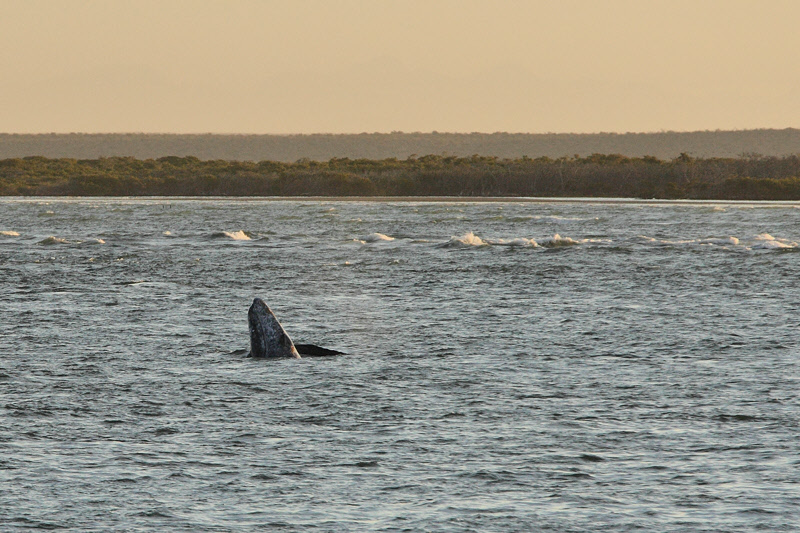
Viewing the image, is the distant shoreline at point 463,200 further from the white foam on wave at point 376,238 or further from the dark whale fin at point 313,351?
the dark whale fin at point 313,351

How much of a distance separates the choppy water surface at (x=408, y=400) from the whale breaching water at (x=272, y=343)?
1.18 feet

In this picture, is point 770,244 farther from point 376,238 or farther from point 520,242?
point 376,238

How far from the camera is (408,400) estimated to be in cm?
1364

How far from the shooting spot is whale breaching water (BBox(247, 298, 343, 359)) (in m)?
16.8

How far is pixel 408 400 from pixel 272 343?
3.76m

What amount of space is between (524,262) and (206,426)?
75.4ft

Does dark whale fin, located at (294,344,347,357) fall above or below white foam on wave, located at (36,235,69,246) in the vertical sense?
below

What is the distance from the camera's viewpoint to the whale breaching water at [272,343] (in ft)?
55.1

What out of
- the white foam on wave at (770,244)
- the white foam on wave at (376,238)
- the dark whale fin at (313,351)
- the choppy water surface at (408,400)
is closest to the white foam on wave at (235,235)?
the white foam on wave at (376,238)

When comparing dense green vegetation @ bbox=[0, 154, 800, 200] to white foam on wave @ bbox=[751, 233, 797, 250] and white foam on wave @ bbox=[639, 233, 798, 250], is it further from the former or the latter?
white foam on wave @ bbox=[751, 233, 797, 250]

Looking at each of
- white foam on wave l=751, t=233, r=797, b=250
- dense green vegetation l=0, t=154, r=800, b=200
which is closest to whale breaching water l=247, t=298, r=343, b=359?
white foam on wave l=751, t=233, r=797, b=250

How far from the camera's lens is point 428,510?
9.24 m

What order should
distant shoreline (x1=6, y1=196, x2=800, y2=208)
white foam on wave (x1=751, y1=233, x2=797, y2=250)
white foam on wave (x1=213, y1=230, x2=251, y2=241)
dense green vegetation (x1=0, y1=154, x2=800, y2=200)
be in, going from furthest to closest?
A: dense green vegetation (x1=0, y1=154, x2=800, y2=200), distant shoreline (x1=6, y1=196, x2=800, y2=208), white foam on wave (x1=213, y1=230, x2=251, y2=241), white foam on wave (x1=751, y1=233, x2=797, y2=250)

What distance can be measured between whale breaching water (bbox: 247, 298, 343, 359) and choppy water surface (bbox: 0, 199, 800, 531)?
360 millimetres
